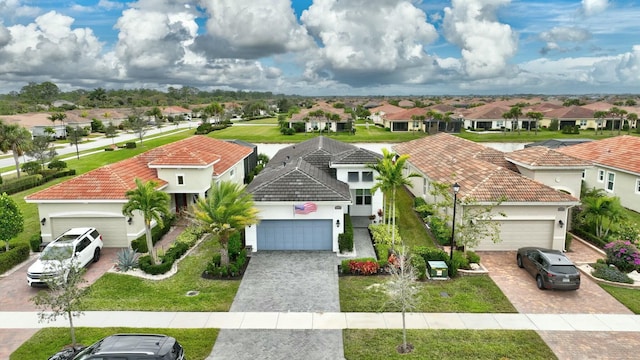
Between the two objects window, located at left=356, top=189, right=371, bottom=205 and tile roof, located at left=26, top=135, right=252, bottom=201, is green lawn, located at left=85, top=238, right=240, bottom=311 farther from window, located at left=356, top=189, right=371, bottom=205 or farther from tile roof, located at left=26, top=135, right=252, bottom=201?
window, located at left=356, top=189, right=371, bottom=205

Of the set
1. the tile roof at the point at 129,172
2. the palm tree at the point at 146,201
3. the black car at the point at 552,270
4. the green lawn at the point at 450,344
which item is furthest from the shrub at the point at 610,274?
the tile roof at the point at 129,172

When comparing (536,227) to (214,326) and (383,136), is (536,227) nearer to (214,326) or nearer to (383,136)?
(214,326)

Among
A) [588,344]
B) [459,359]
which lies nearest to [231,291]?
[459,359]

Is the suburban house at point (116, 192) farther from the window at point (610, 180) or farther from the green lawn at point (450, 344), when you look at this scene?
the window at point (610, 180)

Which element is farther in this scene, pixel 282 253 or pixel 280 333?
pixel 282 253

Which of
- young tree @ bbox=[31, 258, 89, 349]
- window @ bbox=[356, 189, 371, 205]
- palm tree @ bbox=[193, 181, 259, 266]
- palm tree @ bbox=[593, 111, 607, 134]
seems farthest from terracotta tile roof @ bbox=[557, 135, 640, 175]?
palm tree @ bbox=[593, 111, 607, 134]

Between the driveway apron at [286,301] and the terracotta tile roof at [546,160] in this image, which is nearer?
the driveway apron at [286,301]
